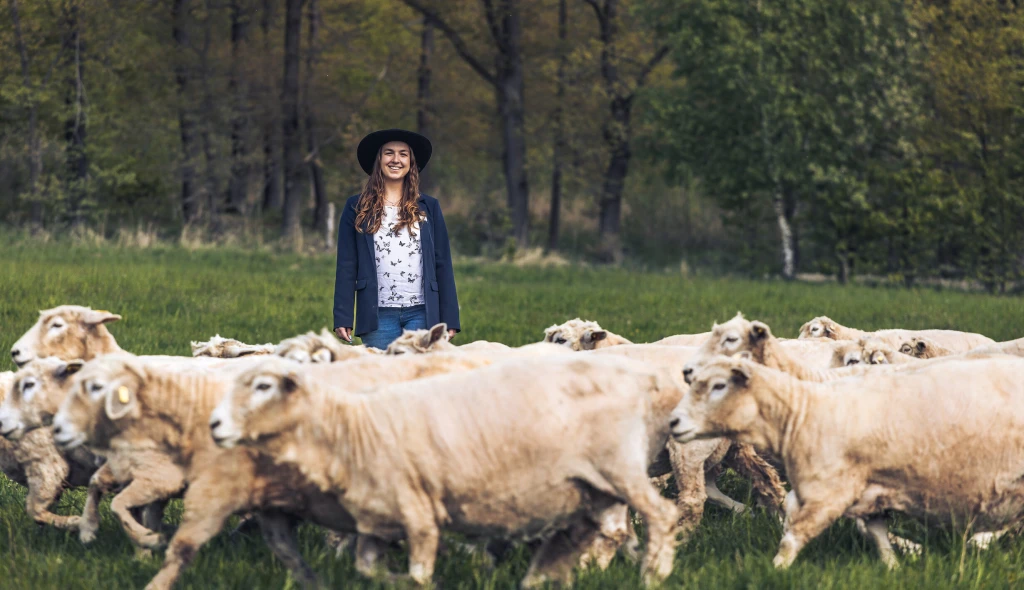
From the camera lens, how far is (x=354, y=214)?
9.19 m

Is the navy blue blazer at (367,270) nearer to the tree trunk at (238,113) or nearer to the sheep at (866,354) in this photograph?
the sheep at (866,354)

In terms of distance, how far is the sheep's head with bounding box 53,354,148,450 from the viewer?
5758 millimetres

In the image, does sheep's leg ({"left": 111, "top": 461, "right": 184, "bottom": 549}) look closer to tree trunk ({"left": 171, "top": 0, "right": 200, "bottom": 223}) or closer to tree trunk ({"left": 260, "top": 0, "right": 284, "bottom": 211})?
tree trunk ({"left": 171, "top": 0, "right": 200, "bottom": 223})

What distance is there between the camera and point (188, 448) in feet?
19.6

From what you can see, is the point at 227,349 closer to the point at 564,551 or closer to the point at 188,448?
the point at 188,448

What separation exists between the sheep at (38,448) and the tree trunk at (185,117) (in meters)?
26.4

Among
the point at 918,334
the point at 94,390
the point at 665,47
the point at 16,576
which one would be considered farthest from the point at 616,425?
the point at 665,47

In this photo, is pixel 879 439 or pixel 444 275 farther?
pixel 444 275

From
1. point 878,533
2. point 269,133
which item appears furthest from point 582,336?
point 269,133

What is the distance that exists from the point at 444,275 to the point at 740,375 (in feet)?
11.7

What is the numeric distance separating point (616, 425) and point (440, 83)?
1392 inches

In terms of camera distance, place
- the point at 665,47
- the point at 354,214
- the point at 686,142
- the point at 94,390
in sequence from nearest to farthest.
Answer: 1. the point at 94,390
2. the point at 354,214
3. the point at 686,142
4. the point at 665,47

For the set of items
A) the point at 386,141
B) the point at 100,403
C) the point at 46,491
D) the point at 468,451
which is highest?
the point at 386,141

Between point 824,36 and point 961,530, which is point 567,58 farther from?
point 961,530
